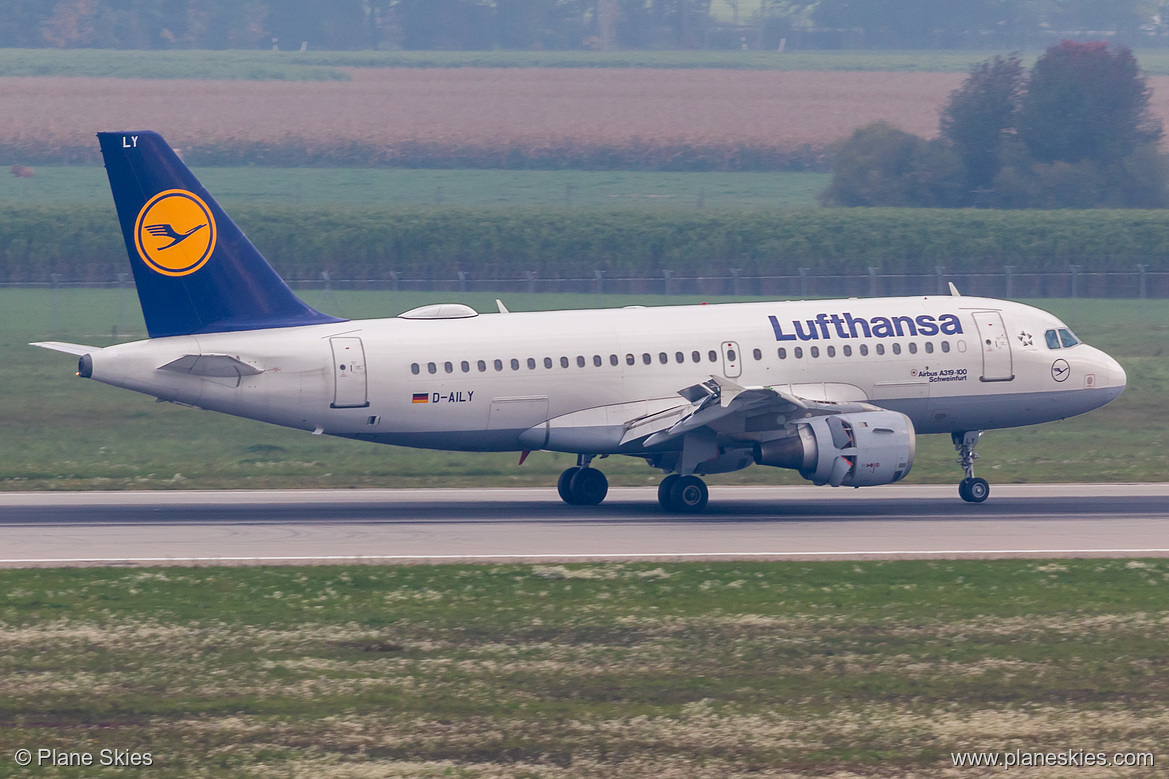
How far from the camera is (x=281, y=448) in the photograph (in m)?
43.6

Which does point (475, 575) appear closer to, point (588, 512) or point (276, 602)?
point (276, 602)

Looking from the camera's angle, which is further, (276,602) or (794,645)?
(276,602)

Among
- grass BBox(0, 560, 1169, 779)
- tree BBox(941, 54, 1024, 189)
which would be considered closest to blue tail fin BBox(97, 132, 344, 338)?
grass BBox(0, 560, 1169, 779)

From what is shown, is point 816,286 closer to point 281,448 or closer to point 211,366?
point 281,448

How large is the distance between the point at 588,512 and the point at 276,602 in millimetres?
11136

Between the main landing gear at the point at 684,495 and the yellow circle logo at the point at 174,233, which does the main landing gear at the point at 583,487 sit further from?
the yellow circle logo at the point at 174,233

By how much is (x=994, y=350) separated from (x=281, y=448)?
20878 mm

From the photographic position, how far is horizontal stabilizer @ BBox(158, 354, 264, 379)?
94.1 ft

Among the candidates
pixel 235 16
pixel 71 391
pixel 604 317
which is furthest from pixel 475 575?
pixel 235 16

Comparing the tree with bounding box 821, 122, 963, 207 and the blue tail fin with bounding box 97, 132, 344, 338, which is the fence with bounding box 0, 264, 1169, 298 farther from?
the blue tail fin with bounding box 97, 132, 344, 338

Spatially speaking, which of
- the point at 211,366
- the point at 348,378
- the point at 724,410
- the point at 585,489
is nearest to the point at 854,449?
the point at 724,410

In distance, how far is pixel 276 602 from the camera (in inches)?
816

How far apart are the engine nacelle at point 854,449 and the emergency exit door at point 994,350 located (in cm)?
427

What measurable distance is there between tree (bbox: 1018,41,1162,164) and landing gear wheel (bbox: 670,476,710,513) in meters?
59.5
